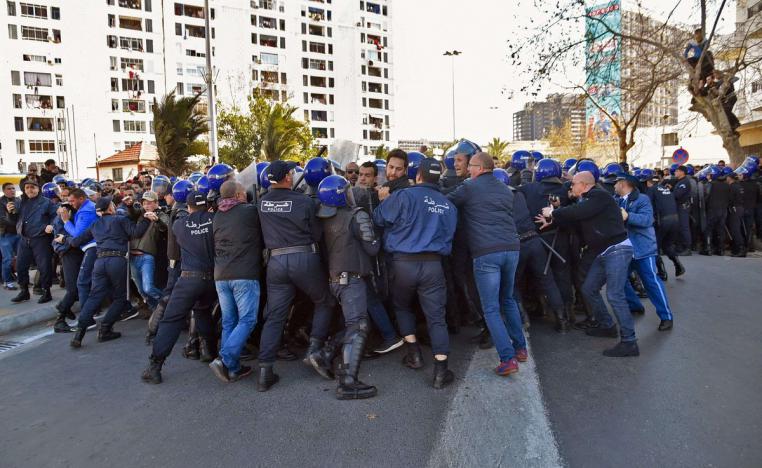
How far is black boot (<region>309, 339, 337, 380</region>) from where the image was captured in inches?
196

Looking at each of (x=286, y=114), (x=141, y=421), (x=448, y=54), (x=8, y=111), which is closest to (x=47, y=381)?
(x=141, y=421)

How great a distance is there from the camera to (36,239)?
28.4ft

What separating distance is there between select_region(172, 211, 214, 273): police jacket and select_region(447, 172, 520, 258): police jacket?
2.49 metres

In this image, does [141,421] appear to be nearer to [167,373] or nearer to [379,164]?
[167,373]

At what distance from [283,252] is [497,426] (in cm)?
235

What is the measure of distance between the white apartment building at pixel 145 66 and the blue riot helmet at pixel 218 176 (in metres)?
45.9

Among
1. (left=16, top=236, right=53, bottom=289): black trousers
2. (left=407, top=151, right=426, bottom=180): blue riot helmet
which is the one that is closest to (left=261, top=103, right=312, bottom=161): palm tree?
(left=16, top=236, right=53, bottom=289): black trousers

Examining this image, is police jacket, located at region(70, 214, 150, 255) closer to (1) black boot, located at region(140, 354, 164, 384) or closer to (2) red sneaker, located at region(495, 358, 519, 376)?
(1) black boot, located at region(140, 354, 164, 384)

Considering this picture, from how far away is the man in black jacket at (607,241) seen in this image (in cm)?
546

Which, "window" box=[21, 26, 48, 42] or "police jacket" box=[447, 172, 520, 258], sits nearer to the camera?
"police jacket" box=[447, 172, 520, 258]

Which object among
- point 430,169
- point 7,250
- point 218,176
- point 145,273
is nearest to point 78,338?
point 145,273

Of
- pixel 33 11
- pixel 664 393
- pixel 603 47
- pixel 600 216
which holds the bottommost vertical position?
pixel 664 393

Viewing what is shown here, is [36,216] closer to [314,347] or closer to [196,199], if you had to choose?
[196,199]

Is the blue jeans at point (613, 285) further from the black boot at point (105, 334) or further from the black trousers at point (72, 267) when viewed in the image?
the black trousers at point (72, 267)
